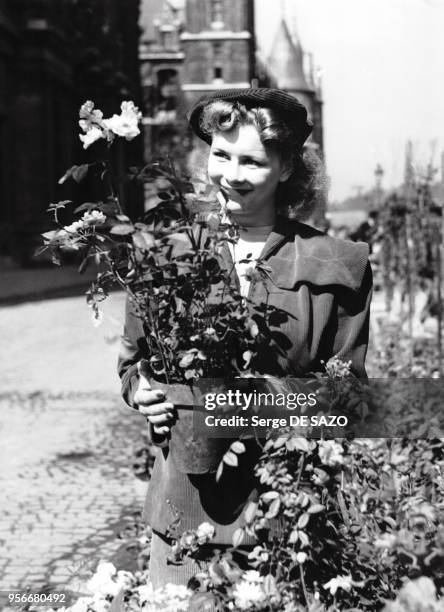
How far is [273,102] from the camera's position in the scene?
7.56ft

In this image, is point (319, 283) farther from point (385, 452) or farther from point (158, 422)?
point (385, 452)

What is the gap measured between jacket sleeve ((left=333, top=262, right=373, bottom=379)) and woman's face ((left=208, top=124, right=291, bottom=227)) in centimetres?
33

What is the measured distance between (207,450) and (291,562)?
0.33 metres

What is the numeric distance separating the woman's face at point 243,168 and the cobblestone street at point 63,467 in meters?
0.39

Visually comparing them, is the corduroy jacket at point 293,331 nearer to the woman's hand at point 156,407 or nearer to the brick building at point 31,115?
the woman's hand at point 156,407

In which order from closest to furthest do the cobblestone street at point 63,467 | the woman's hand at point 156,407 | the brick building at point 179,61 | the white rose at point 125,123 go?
the white rose at point 125,123, the woman's hand at point 156,407, the cobblestone street at point 63,467, the brick building at point 179,61

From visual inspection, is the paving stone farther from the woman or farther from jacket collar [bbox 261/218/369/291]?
jacket collar [bbox 261/218/369/291]

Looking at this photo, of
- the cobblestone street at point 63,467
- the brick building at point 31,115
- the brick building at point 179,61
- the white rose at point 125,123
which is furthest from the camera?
the brick building at point 179,61

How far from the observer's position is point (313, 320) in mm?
2312

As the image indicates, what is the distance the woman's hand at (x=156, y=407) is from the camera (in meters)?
2.13

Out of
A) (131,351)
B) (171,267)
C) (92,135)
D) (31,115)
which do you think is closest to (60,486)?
(131,351)

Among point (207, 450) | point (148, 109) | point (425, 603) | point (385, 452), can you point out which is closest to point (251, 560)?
point (207, 450)

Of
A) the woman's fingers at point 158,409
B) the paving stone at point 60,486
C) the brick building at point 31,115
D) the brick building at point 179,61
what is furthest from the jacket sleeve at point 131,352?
the brick building at point 31,115

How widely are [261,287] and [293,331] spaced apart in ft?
0.45
